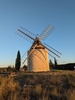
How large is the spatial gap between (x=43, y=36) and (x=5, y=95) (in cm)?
2255

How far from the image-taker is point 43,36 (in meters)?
31.7

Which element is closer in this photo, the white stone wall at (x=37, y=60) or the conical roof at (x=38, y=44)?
the white stone wall at (x=37, y=60)

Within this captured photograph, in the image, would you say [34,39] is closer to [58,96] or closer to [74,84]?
[74,84]

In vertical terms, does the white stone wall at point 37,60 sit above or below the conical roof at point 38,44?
below

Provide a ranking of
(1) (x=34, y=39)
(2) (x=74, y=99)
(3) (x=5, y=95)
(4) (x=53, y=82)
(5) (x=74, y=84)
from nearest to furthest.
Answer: (2) (x=74, y=99) < (3) (x=5, y=95) < (5) (x=74, y=84) < (4) (x=53, y=82) < (1) (x=34, y=39)

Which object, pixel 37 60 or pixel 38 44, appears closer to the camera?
pixel 37 60

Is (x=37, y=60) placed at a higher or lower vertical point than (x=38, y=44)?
lower

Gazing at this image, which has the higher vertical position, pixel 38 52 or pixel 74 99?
pixel 38 52

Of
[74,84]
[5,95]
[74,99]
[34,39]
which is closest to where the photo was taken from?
[74,99]

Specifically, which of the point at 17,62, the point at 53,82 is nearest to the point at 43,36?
the point at 17,62

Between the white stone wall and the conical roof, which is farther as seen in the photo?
the conical roof

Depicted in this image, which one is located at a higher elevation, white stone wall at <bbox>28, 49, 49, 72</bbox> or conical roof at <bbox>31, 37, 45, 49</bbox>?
conical roof at <bbox>31, 37, 45, 49</bbox>

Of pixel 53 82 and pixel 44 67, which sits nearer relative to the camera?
pixel 53 82

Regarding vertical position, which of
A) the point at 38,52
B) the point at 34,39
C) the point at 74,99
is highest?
the point at 34,39
